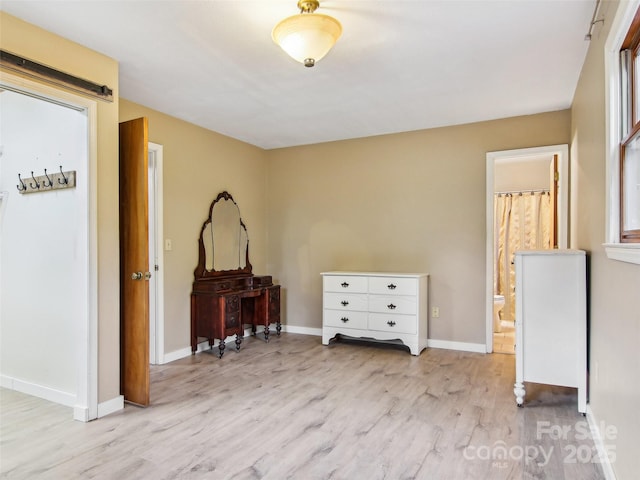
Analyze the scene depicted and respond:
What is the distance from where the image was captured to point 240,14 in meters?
2.27

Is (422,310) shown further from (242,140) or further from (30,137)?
(30,137)

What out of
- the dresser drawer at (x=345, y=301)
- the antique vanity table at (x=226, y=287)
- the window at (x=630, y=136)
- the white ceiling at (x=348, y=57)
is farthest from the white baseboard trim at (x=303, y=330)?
the window at (x=630, y=136)

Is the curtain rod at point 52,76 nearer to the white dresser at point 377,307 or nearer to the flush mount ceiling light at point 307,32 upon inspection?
the flush mount ceiling light at point 307,32

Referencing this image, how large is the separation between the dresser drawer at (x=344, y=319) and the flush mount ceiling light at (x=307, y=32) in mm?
2905

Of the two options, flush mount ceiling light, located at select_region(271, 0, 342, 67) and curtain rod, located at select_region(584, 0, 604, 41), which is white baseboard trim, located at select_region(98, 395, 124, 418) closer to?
flush mount ceiling light, located at select_region(271, 0, 342, 67)

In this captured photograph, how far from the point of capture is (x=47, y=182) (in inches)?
115

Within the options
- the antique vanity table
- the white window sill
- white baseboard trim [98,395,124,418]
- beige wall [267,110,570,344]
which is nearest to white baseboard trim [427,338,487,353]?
beige wall [267,110,570,344]

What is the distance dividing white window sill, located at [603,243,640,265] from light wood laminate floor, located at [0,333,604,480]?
1.12m

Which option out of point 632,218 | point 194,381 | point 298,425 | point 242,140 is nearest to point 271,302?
point 194,381

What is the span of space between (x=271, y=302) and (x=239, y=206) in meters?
1.27

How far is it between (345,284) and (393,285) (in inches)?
22.0

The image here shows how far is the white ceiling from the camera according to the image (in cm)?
223

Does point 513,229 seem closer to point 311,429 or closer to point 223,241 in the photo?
point 223,241

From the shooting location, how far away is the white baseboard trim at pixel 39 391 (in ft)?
9.36
